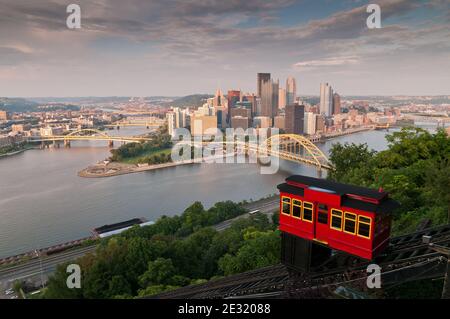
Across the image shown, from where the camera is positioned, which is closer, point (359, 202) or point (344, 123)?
point (359, 202)

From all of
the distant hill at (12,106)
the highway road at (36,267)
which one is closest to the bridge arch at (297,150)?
the highway road at (36,267)

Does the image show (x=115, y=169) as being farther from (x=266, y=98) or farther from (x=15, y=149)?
(x=266, y=98)

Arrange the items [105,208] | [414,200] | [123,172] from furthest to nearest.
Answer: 1. [123,172]
2. [105,208]
3. [414,200]

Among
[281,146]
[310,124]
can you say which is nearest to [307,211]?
[281,146]

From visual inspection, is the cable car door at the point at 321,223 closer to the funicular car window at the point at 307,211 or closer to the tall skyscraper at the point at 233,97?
the funicular car window at the point at 307,211
